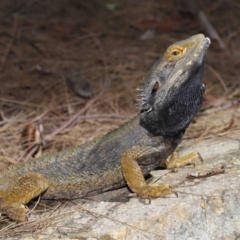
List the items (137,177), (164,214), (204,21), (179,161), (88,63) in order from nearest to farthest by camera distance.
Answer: (164,214) < (137,177) < (179,161) < (88,63) < (204,21)

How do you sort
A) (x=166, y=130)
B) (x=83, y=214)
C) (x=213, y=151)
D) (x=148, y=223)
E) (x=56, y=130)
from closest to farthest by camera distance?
(x=148, y=223) → (x=83, y=214) → (x=166, y=130) → (x=213, y=151) → (x=56, y=130)

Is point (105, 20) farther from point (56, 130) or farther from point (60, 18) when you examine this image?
point (56, 130)

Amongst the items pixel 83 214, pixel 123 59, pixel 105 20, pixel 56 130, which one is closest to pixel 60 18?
pixel 105 20

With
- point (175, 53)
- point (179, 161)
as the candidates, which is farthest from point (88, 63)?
point (175, 53)

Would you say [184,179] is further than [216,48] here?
No

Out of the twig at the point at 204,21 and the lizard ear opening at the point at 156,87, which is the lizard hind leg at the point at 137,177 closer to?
the lizard ear opening at the point at 156,87

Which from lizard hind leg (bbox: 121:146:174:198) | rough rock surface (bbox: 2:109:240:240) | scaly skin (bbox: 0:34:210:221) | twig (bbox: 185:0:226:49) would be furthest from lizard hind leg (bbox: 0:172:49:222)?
twig (bbox: 185:0:226:49)

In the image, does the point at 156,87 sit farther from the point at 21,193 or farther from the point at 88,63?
the point at 88,63
